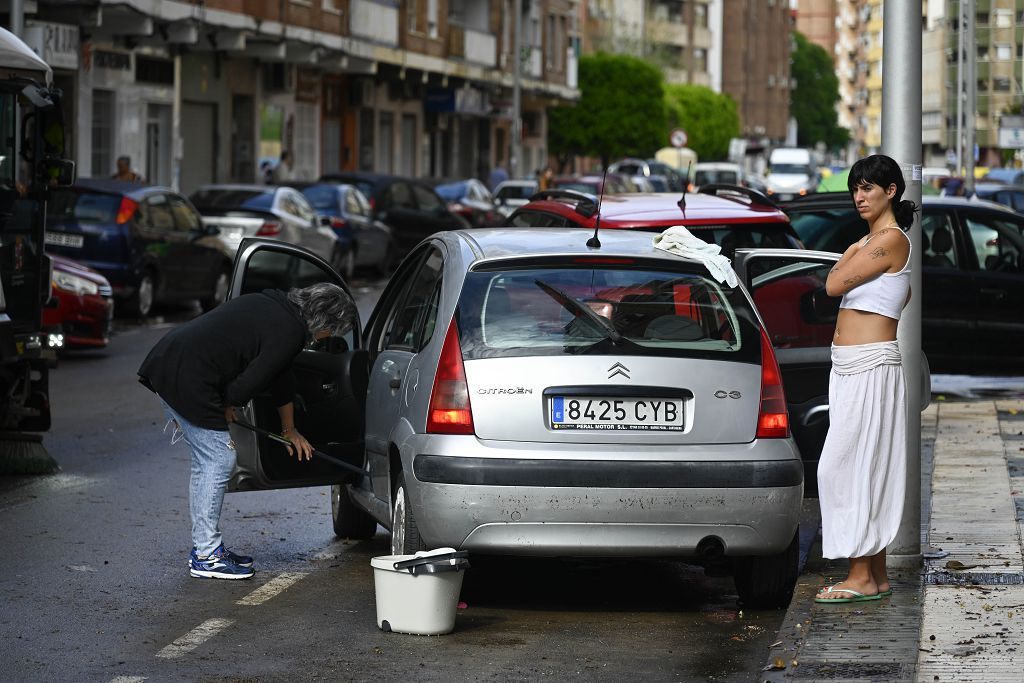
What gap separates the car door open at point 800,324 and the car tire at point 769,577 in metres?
1.45

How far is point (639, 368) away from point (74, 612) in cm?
244

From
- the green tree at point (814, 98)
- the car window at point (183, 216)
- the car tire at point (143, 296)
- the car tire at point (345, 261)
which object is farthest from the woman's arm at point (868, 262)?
the green tree at point (814, 98)

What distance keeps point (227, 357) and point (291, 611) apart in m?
1.15

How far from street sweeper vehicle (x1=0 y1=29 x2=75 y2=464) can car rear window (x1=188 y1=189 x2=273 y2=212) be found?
14.4 metres

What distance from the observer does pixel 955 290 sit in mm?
15203

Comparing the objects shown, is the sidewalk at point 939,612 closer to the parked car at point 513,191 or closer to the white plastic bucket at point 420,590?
the white plastic bucket at point 420,590

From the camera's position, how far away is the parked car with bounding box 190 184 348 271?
2678 cm

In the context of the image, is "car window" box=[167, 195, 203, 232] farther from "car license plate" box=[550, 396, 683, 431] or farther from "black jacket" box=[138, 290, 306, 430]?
"car license plate" box=[550, 396, 683, 431]

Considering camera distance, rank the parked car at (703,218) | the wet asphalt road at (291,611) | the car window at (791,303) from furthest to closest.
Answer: the parked car at (703,218), the car window at (791,303), the wet asphalt road at (291,611)

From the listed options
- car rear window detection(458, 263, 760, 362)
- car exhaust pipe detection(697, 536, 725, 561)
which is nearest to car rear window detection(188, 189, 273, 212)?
car rear window detection(458, 263, 760, 362)

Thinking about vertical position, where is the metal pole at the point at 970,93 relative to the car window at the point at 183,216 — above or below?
above

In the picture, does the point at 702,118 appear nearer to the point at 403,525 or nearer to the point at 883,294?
the point at 883,294

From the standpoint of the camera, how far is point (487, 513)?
7.11m

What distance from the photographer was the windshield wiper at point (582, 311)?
7340 millimetres
